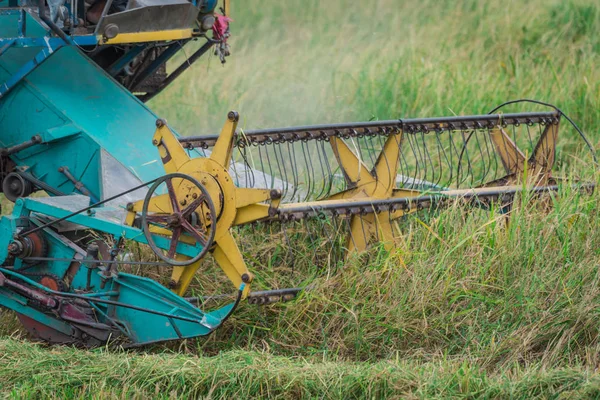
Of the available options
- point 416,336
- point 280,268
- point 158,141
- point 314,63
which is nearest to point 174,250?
point 158,141

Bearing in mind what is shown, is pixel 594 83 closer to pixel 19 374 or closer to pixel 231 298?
pixel 231 298

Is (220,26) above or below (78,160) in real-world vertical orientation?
above

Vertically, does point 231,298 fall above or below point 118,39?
below

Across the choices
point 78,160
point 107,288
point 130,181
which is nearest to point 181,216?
point 107,288

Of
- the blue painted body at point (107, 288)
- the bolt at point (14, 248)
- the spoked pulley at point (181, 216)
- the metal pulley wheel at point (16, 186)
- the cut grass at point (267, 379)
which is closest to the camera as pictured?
the cut grass at point (267, 379)

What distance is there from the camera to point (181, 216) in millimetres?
5059

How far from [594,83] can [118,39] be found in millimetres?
5449

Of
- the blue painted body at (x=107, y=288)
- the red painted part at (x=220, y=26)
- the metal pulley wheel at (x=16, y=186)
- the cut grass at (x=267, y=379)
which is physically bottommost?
the cut grass at (x=267, y=379)

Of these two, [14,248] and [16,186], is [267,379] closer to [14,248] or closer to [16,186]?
[14,248]

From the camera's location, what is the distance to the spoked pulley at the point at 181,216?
16.5 ft

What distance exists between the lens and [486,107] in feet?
31.5

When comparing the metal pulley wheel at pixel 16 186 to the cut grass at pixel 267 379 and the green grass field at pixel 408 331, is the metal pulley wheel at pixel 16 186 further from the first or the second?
the cut grass at pixel 267 379

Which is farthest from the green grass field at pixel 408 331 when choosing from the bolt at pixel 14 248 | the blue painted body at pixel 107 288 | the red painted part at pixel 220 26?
the red painted part at pixel 220 26

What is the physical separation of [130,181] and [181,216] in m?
0.93
